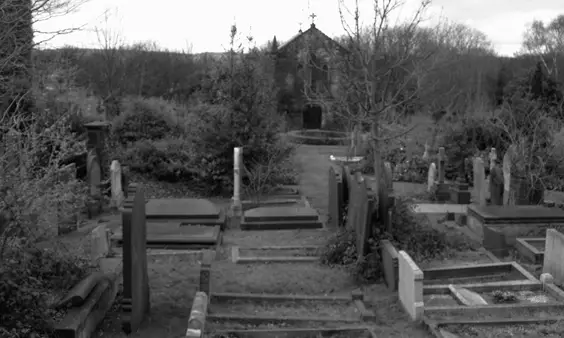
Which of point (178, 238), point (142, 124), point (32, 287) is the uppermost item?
point (142, 124)

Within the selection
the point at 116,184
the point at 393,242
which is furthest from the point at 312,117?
the point at 393,242

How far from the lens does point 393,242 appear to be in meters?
8.96

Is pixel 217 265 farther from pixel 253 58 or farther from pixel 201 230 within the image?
pixel 253 58

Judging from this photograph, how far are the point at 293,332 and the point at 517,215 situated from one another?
6.62 m

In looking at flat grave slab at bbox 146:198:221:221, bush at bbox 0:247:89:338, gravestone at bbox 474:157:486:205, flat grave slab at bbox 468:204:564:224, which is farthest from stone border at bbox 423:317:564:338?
gravestone at bbox 474:157:486:205

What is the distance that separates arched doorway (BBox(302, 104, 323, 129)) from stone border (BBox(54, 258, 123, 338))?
114 ft

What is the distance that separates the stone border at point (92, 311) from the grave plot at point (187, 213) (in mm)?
4456

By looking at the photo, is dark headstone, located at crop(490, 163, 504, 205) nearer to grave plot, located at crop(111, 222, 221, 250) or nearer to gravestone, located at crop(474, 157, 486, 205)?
gravestone, located at crop(474, 157, 486, 205)

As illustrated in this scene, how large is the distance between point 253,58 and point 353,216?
10706mm

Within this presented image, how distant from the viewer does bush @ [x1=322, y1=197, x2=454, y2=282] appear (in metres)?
8.66

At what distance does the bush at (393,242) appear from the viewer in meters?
8.66

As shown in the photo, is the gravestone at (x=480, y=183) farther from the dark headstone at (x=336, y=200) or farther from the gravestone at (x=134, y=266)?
the gravestone at (x=134, y=266)

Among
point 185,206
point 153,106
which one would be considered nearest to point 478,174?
point 185,206

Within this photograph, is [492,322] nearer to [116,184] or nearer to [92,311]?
[92,311]
